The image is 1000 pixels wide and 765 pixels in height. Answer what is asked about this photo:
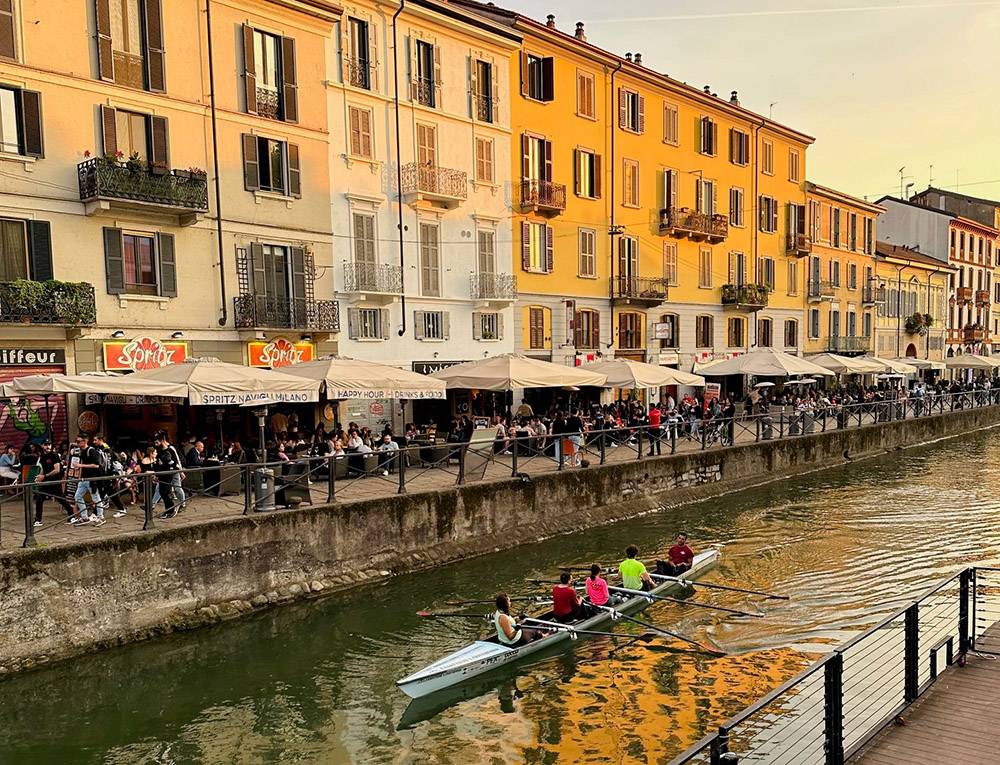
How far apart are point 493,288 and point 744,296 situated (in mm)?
17311

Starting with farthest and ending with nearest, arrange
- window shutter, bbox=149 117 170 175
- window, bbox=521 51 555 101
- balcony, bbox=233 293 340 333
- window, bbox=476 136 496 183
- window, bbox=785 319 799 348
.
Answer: window, bbox=785 319 799 348 < window, bbox=521 51 555 101 < window, bbox=476 136 496 183 < balcony, bbox=233 293 340 333 < window shutter, bbox=149 117 170 175

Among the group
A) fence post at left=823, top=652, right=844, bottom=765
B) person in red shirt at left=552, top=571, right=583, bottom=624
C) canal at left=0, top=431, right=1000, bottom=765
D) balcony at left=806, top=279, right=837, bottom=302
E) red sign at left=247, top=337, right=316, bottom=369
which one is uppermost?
balcony at left=806, top=279, right=837, bottom=302

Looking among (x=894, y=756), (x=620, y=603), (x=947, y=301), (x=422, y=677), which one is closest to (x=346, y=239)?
(x=620, y=603)

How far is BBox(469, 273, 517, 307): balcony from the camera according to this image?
1169 inches

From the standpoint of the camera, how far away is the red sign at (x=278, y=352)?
75.8ft

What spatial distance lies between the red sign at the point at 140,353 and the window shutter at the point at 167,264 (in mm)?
1379

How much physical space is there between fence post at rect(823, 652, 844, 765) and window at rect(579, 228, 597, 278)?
2836 cm

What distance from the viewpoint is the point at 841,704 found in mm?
6449

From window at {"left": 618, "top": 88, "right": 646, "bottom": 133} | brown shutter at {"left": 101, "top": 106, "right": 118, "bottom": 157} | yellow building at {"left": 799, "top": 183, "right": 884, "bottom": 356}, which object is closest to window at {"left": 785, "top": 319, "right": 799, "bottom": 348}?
yellow building at {"left": 799, "top": 183, "right": 884, "bottom": 356}

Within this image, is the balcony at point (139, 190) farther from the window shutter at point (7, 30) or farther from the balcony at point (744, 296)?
the balcony at point (744, 296)

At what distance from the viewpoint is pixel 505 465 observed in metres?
20.2

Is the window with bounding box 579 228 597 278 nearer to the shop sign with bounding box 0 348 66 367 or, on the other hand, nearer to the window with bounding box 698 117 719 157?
the window with bounding box 698 117 719 157

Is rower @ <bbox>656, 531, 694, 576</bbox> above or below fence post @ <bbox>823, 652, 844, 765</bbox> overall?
below

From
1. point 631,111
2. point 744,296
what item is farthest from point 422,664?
point 744,296
